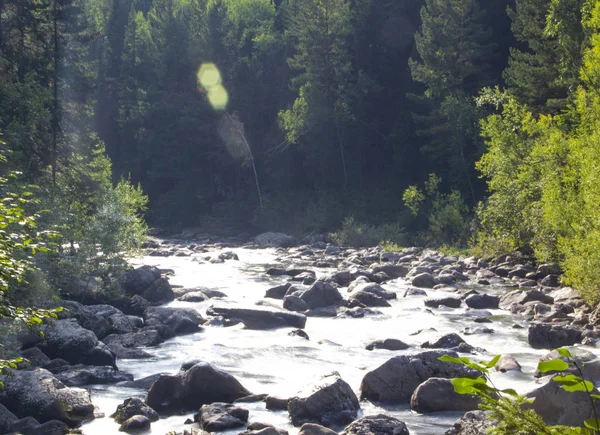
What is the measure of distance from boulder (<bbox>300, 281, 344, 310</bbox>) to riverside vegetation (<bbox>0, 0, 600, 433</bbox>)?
0.73 m

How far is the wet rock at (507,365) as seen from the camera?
13.5 meters

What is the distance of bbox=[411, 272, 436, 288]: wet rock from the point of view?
25.3 m

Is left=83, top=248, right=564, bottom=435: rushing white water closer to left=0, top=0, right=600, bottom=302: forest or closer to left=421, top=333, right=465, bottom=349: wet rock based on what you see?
left=421, top=333, right=465, bottom=349: wet rock

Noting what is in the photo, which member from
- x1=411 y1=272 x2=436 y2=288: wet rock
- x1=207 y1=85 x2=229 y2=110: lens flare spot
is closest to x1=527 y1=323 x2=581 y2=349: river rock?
x1=411 y1=272 x2=436 y2=288: wet rock

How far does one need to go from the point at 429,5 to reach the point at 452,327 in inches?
1156

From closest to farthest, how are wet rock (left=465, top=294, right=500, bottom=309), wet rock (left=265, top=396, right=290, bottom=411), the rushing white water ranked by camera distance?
the rushing white water, wet rock (left=265, top=396, right=290, bottom=411), wet rock (left=465, top=294, right=500, bottom=309)

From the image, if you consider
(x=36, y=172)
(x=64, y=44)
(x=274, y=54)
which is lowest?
(x=36, y=172)

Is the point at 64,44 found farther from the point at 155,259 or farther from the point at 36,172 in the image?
the point at 155,259

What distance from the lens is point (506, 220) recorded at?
28219mm

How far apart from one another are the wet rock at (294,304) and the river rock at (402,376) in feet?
29.2

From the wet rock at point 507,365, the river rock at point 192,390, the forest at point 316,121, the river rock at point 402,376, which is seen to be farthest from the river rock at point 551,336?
the river rock at point 192,390

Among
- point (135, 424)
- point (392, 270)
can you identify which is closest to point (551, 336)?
point (135, 424)

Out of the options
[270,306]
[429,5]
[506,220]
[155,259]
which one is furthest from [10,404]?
[429,5]

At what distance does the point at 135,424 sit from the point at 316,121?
125 feet
